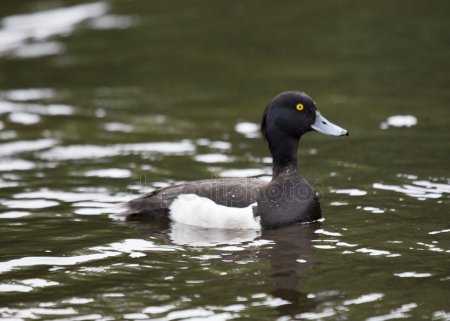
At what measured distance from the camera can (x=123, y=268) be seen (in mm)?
8766

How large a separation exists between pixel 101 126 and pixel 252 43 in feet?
16.1

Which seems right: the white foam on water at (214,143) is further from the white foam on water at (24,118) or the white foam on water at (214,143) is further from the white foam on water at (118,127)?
the white foam on water at (24,118)

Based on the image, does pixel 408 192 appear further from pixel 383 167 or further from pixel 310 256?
pixel 310 256

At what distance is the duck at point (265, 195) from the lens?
9984 millimetres

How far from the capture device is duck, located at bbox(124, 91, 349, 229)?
32.8 feet

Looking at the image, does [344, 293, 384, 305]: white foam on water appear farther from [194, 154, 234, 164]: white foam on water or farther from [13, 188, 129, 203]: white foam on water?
[194, 154, 234, 164]: white foam on water

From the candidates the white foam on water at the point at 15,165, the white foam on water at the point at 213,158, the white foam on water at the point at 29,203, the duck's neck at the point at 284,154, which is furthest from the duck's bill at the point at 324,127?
the white foam on water at the point at 15,165

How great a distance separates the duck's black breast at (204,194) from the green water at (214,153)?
0.21 m

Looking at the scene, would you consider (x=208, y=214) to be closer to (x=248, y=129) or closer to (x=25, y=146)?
(x=248, y=129)

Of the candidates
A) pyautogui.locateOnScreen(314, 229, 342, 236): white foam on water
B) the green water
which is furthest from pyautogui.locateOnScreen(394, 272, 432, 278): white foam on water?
pyautogui.locateOnScreen(314, 229, 342, 236): white foam on water

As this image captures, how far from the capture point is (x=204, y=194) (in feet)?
33.3

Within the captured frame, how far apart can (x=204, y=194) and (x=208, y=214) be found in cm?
21

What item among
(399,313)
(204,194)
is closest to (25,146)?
(204,194)

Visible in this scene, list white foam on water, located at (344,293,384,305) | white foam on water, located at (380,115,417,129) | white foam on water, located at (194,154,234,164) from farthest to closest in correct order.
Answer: white foam on water, located at (380,115,417,129) < white foam on water, located at (194,154,234,164) < white foam on water, located at (344,293,384,305)
